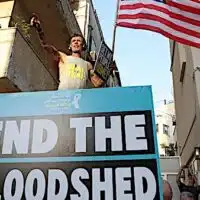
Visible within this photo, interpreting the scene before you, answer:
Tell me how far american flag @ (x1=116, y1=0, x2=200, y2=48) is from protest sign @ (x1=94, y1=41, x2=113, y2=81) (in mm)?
1294

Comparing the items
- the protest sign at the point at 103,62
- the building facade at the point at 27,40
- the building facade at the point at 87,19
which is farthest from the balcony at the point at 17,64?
the building facade at the point at 87,19

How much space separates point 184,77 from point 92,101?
6.01 metres

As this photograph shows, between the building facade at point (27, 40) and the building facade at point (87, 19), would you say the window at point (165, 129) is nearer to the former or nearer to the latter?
the building facade at point (87, 19)

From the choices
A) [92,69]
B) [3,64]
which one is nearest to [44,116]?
[92,69]

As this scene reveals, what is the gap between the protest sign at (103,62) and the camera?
2.81 meters

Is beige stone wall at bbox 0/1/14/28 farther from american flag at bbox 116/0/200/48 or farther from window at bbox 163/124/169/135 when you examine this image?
window at bbox 163/124/169/135

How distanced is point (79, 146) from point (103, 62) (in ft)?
4.43

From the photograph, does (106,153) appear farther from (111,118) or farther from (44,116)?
(44,116)

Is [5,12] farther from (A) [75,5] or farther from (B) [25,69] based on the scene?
(A) [75,5]

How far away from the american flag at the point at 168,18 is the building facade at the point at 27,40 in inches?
56.9

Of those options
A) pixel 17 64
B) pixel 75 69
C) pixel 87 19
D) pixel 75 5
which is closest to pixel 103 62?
pixel 75 69

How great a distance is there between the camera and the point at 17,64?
4.57 metres

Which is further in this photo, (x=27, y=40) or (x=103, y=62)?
(x=27, y=40)

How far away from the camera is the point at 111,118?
1700 mm
